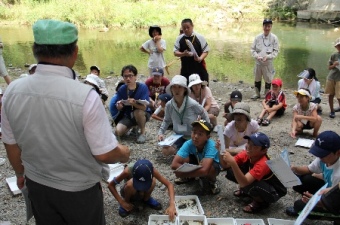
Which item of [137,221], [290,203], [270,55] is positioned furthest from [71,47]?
[270,55]

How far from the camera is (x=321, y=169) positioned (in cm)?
314

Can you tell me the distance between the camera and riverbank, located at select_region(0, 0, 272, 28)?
65.7 feet

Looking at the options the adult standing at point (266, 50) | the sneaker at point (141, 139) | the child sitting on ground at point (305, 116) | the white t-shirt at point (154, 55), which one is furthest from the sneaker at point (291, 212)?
the white t-shirt at point (154, 55)

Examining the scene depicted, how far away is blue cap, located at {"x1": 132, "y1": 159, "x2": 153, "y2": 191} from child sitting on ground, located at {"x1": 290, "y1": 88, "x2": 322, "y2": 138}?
2.97m

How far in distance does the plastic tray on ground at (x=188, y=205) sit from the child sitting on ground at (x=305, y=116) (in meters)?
2.45

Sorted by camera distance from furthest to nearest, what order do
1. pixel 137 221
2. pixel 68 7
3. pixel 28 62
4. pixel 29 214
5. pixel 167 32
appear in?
pixel 68 7, pixel 167 32, pixel 28 62, pixel 137 221, pixel 29 214

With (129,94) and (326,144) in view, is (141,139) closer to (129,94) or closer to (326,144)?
(129,94)

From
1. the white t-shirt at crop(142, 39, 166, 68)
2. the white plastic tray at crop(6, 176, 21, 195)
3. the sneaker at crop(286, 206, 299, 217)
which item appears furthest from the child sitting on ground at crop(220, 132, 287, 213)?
the white t-shirt at crop(142, 39, 166, 68)

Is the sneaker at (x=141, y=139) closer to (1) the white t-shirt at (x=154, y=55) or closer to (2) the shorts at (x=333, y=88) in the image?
(1) the white t-shirt at (x=154, y=55)

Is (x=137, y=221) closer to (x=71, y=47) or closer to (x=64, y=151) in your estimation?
(x=64, y=151)

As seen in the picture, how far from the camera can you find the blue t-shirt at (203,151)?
3.52 meters

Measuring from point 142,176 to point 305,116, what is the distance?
3169 millimetres

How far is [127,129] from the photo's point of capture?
505 cm

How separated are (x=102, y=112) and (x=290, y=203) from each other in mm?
2585
